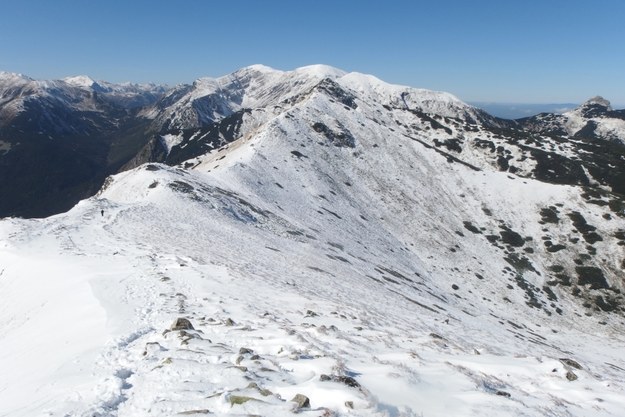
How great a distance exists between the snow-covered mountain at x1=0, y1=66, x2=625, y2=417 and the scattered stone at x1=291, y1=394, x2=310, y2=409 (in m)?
0.03

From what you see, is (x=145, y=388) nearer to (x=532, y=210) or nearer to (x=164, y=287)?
(x=164, y=287)

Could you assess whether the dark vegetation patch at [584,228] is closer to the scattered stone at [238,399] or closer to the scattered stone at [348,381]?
the scattered stone at [348,381]

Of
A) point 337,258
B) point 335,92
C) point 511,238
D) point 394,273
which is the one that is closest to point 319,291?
point 337,258

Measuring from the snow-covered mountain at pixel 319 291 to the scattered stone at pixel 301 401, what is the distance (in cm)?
3

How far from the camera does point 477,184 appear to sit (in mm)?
93312

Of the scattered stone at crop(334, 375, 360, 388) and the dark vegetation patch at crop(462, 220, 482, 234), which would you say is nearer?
the scattered stone at crop(334, 375, 360, 388)

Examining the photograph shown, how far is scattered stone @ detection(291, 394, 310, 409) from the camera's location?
859 centimetres

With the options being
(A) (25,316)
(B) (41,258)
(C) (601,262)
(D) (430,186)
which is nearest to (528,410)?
(A) (25,316)

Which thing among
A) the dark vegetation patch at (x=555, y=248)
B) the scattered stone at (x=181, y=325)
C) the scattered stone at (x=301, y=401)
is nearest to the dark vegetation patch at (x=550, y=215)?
the dark vegetation patch at (x=555, y=248)

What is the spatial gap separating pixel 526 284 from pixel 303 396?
205 ft

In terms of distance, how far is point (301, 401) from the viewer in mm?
8656

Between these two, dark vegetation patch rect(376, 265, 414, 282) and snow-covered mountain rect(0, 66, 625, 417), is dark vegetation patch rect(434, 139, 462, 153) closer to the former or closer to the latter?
snow-covered mountain rect(0, 66, 625, 417)

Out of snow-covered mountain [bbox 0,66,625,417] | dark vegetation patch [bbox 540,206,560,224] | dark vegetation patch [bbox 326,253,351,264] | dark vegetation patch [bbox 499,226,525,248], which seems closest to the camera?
snow-covered mountain [bbox 0,66,625,417]

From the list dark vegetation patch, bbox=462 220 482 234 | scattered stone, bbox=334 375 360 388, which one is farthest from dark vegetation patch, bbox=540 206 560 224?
scattered stone, bbox=334 375 360 388
